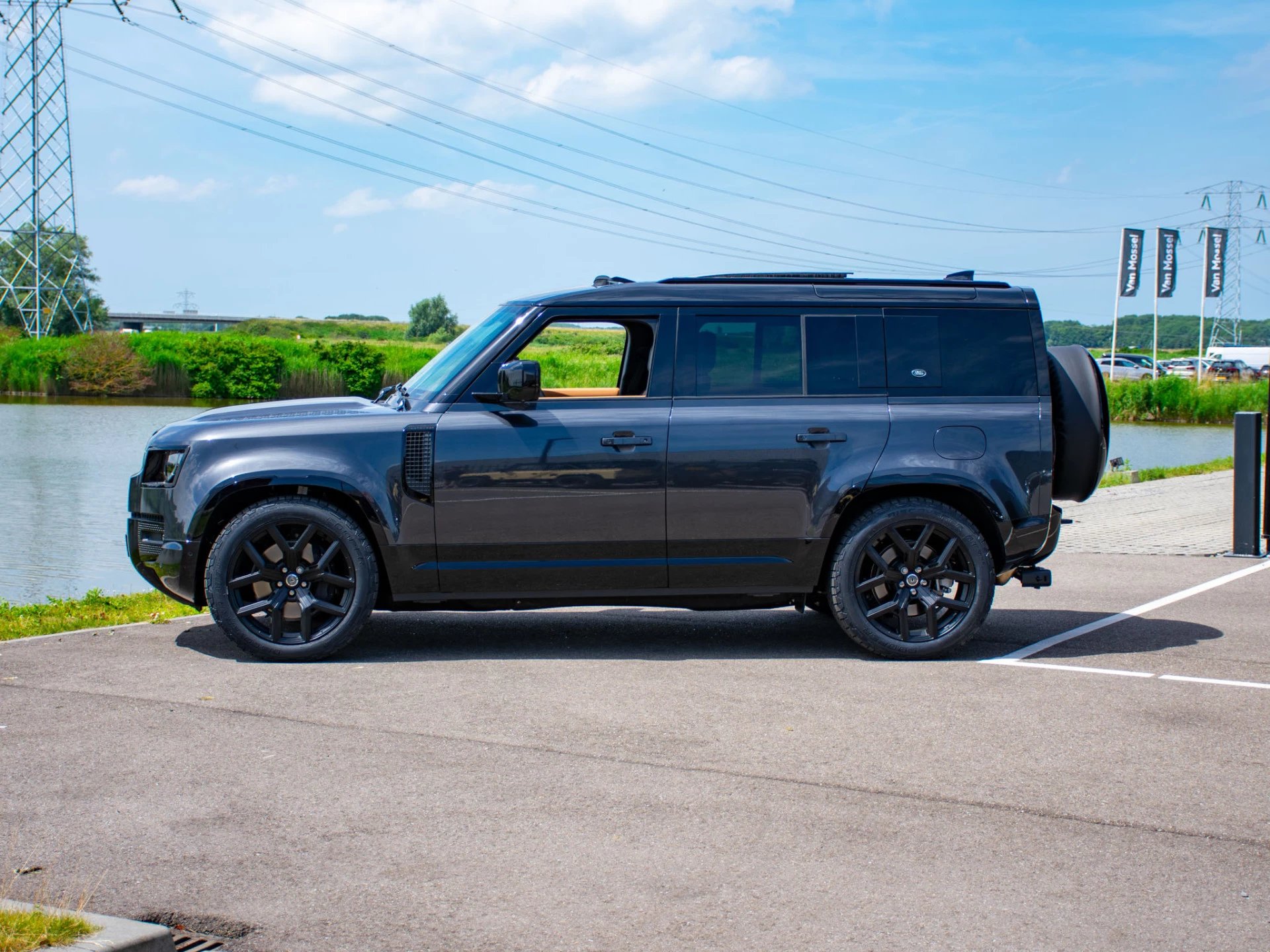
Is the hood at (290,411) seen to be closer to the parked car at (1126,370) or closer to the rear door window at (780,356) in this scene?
the rear door window at (780,356)

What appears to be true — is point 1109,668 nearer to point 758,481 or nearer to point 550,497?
point 758,481

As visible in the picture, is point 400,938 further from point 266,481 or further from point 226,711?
point 266,481

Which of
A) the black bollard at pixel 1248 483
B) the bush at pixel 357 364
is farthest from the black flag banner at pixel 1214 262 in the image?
the black bollard at pixel 1248 483

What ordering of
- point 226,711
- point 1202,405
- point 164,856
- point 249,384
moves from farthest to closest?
point 249,384 → point 1202,405 → point 226,711 → point 164,856

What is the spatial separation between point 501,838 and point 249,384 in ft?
180

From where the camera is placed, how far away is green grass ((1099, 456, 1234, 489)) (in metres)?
22.2

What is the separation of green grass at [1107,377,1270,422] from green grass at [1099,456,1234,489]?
2200 centimetres

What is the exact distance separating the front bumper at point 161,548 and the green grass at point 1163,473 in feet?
55.5

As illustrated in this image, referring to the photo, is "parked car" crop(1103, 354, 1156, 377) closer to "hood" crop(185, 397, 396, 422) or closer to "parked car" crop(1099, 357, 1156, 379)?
"parked car" crop(1099, 357, 1156, 379)

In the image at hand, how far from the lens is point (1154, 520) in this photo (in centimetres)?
1581

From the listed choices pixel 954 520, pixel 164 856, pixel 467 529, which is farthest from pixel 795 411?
pixel 164 856

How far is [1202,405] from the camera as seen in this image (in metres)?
48.1

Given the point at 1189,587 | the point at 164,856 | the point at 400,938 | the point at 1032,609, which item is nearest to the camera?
the point at 400,938

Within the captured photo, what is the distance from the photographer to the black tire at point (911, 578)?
7195 mm
